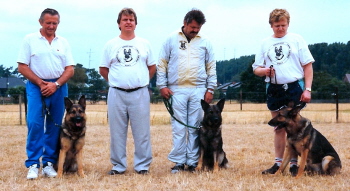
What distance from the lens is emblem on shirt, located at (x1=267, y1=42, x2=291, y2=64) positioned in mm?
5711

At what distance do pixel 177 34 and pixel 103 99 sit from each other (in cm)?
1496

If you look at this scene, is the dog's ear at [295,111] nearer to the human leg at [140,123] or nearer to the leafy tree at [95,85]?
the human leg at [140,123]

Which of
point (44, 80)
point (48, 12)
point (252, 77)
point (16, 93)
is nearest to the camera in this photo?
point (48, 12)

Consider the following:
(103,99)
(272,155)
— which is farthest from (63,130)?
(103,99)

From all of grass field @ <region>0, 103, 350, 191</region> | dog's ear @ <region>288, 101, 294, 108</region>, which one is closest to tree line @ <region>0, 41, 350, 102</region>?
grass field @ <region>0, 103, 350, 191</region>

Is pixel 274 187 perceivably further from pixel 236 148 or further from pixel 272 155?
pixel 236 148

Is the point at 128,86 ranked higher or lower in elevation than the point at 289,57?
lower

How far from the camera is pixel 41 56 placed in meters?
5.61

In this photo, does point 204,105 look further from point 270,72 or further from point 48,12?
point 48,12

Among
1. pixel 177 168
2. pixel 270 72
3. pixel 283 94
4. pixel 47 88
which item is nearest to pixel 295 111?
pixel 283 94

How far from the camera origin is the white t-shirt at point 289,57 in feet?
18.7

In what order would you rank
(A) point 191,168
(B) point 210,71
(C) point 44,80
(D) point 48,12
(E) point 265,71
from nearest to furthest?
(D) point 48,12, (C) point 44,80, (E) point 265,71, (B) point 210,71, (A) point 191,168

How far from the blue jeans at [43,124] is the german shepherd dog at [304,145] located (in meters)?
2.95

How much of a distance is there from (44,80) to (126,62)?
113 centimetres
